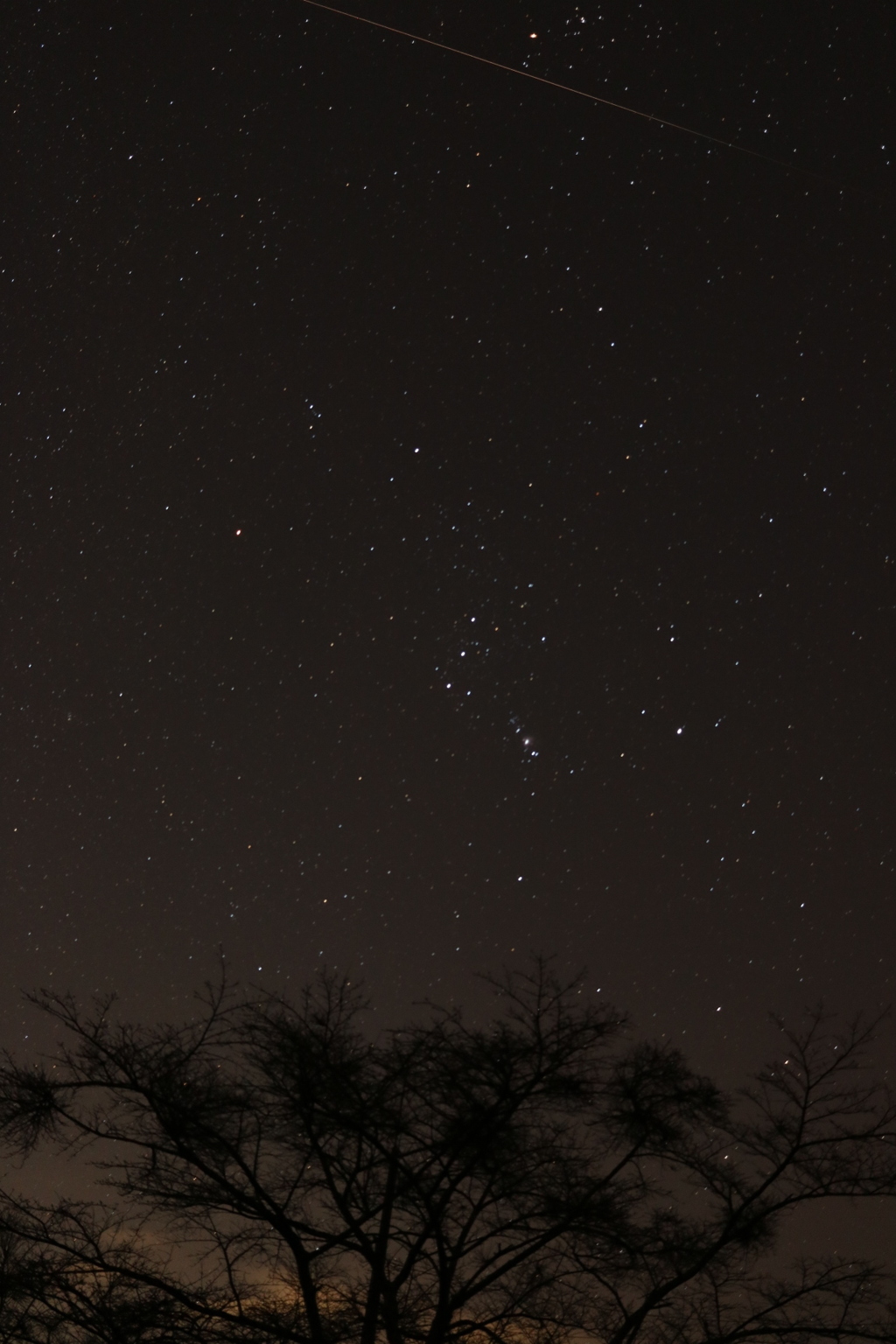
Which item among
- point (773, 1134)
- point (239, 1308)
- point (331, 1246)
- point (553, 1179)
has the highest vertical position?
point (773, 1134)

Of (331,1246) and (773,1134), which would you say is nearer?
(331,1246)

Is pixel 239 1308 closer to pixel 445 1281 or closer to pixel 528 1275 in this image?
pixel 445 1281

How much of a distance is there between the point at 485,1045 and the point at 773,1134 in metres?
2.91

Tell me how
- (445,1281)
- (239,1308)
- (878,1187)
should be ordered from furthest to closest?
(878,1187)
(445,1281)
(239,1308)

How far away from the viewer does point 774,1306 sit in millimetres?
10781

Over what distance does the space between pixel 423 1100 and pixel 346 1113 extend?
653 mm

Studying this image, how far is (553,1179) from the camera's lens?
10641 millimetres

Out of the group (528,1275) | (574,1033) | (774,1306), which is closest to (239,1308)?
(528,1275)

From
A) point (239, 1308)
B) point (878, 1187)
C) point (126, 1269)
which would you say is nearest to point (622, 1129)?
point (878, 1187)

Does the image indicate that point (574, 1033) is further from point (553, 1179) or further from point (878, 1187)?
point (878, 1187)

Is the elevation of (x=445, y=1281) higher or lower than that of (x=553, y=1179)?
lower

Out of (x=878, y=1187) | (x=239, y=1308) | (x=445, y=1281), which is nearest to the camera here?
(x=239, y=1308)

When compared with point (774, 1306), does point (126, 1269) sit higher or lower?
lower

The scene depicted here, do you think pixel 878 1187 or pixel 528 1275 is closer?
pixel 528 1275
